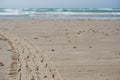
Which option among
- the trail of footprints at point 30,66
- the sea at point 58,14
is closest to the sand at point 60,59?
the trail of footprints at point 30,66

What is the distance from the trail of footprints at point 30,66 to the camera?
17.7ft

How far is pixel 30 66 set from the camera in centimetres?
614

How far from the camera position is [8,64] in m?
6.25

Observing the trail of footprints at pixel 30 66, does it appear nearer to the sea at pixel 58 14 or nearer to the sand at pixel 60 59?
the sand at pixel 60 59

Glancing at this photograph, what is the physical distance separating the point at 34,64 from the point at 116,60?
82.3 inches

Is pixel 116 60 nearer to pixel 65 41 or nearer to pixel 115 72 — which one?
pixel 115 72

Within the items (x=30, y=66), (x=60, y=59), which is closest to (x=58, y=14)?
(x=60, y=59)

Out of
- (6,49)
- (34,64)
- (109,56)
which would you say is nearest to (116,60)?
(109,56)

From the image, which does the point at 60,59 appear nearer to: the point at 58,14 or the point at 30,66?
the point at 30,66

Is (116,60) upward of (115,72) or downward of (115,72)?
upward

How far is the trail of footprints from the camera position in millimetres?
5387

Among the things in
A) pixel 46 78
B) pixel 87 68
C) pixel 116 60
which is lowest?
pixel 46 78

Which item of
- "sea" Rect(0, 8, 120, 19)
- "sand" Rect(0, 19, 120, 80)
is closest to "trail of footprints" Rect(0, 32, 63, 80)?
"sand" Rect(0, 19, 120, 80)

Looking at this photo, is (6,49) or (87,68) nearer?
(87,68)
